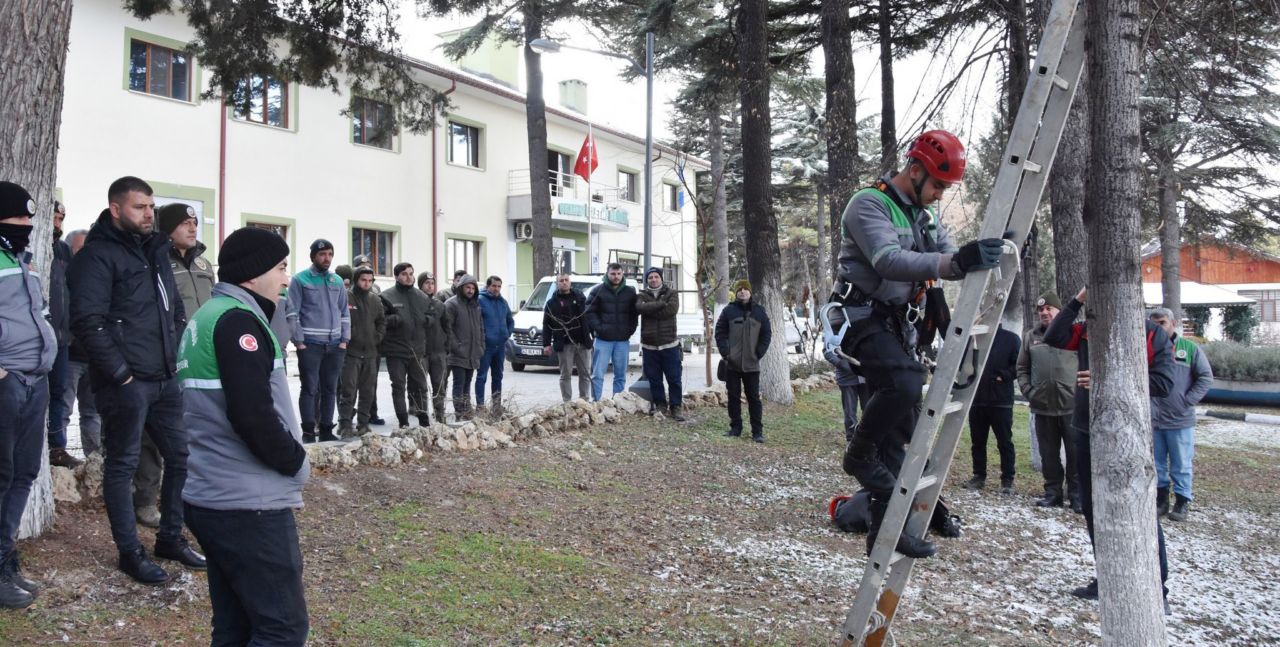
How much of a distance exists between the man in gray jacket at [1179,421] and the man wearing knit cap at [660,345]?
5.45 m

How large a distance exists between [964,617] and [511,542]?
114 inches

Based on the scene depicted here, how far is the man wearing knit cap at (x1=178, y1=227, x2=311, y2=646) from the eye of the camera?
295 cm

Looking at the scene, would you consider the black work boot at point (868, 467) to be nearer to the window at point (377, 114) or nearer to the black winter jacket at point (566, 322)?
the window at point (377, 114)

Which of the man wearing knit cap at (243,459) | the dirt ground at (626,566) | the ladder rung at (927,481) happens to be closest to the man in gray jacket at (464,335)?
the dirt ground at (626,566)

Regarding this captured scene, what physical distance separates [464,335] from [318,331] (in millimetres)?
2246

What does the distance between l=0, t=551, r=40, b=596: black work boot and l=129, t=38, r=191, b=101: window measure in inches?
670

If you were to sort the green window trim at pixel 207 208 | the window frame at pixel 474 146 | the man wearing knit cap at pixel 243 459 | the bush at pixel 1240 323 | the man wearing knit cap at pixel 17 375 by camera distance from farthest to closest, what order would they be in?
1. the bush at pixel 1240 323
2. the window frame at pixel 474 146
3. the green window trim at pixel 207 208
4. the man wearing knit cap at pixel 17 375
5. the man wearing knit cap at pixel 243 459

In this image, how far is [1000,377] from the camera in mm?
9055

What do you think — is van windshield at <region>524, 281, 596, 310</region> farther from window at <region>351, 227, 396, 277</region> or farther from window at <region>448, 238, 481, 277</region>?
window at <region>448, 238, 481, 277</region>

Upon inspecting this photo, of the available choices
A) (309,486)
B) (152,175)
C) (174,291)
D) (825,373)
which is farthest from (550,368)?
(174,291)

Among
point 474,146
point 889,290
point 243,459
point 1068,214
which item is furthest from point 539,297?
point 243,459

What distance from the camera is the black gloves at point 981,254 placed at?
3600 mm

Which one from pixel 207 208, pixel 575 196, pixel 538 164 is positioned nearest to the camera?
pixel 207 208

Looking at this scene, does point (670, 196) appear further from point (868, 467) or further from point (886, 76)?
point (868, 467)
